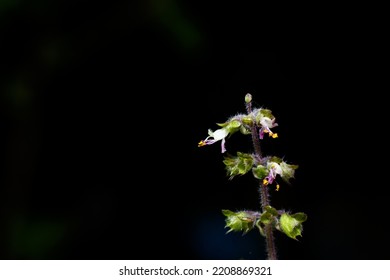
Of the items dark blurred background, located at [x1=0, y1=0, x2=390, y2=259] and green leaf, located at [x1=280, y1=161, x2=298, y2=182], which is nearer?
green leaf, located at [x1=280, y1=161, x2=298, y2=182]

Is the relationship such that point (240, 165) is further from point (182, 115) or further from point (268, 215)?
point (182, 115)

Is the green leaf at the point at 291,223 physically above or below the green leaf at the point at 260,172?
below

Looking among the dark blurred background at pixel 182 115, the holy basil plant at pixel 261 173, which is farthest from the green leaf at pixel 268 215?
the dark blurred background at pixel 182 115

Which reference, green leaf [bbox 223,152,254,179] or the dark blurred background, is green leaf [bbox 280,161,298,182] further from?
the dark blurred background

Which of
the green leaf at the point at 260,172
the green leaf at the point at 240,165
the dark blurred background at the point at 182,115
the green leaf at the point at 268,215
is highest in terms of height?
the dark blurred background at the point at 182,115

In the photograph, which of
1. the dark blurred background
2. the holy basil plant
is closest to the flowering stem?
the holy basil plant

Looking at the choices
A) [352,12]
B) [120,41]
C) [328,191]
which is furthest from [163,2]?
[328,191]

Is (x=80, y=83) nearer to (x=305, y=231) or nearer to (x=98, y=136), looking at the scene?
(x=98, y=136)

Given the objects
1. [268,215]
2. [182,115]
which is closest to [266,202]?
[268,215]

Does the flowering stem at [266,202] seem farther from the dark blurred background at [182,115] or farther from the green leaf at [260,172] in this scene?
the dark blurred background at [182,115]
